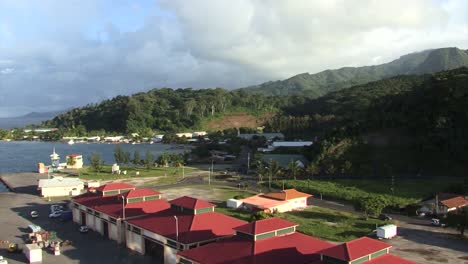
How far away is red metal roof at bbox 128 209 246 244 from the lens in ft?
94.7

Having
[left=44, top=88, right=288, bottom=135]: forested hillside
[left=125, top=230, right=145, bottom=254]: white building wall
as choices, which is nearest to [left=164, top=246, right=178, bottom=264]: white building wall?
[left=125, top=230, right=145, bottom=254]: white building wall

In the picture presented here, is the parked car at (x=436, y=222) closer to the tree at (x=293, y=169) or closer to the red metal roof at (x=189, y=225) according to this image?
the red metal roof at (x=189, y=225)

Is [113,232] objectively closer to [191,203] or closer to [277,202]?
[191,203]

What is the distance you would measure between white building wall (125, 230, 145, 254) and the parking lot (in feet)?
1.43

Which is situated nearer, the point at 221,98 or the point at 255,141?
the point at 255,141

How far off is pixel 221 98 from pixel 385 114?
115365 millimetres

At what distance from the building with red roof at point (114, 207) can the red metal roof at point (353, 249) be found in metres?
17.3

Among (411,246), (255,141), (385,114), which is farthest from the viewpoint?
(255,141)

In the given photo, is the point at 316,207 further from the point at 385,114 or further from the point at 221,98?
the point at 221,98

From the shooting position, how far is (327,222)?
41.7 meters

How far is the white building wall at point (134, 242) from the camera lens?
1253 inches

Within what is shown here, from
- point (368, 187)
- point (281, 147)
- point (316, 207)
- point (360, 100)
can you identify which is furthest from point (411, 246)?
point (360, 100)

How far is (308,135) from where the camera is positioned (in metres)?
130

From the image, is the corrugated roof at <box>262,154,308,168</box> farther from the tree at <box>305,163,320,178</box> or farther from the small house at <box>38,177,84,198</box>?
the small house at <box>38,177,84,198</box>
